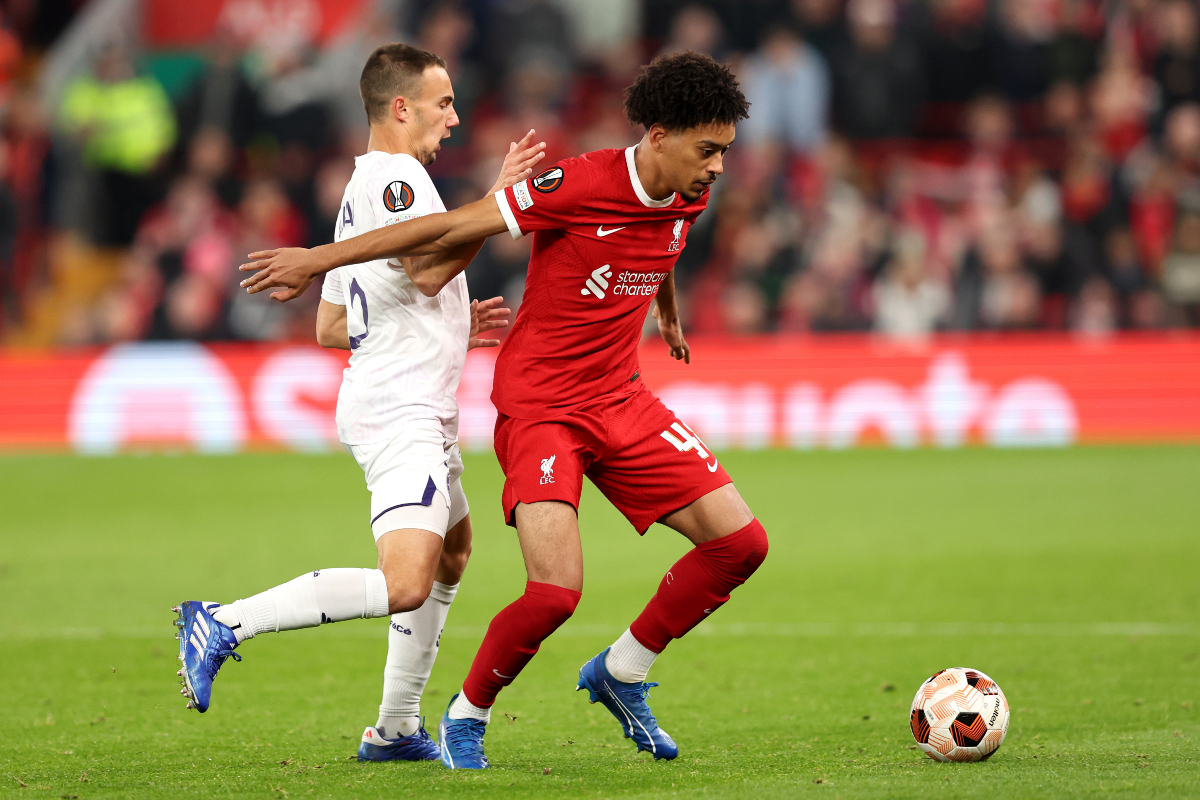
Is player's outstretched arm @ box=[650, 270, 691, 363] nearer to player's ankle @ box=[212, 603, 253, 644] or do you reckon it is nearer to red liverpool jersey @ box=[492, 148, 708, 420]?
red liverpool jersey @ box=[492, 148, 708, 420]

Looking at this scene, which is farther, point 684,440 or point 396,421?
point 684,440

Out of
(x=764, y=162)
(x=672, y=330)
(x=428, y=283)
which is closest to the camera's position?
(x=428, y=283)

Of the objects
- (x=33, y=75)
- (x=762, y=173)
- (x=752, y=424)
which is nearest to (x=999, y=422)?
(x=752, y=424)

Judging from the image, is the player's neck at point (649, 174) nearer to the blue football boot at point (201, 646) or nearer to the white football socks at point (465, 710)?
the white football socks at point (465, 710)

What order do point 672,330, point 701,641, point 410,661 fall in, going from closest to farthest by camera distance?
point 410,661 → point 672,330 → point 701,641

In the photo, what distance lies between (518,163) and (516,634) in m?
1.49

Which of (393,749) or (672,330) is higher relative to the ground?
(672,330)

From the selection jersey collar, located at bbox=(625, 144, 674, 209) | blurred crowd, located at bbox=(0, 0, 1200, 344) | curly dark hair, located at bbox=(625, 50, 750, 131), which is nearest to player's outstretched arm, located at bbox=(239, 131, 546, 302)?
jersey collar, located at bbox=(625, 144, 674, 209)

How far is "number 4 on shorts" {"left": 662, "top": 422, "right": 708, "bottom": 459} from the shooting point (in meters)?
4.74

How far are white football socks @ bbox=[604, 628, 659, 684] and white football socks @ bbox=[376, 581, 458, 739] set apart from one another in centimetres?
58

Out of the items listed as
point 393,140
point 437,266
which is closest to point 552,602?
point 437,266

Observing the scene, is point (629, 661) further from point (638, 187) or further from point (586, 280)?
point (638, 187)

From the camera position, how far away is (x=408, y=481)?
4.36m

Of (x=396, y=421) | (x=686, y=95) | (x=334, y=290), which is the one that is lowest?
(x=396, y=421)
